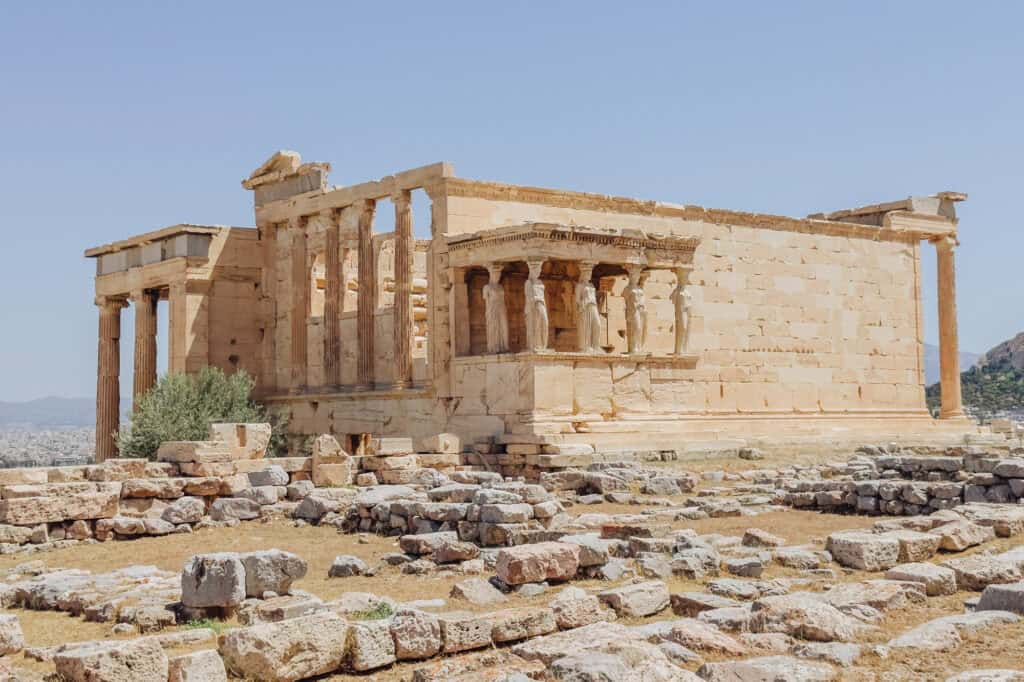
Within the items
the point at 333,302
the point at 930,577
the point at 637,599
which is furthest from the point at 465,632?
the point at 333,302

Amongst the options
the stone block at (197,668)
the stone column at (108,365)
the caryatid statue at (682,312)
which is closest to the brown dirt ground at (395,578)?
the stone block at (197,668)

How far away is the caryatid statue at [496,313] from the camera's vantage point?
22219 mm

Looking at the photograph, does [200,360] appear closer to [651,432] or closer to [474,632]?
[651,432]

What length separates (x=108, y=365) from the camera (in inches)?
1180

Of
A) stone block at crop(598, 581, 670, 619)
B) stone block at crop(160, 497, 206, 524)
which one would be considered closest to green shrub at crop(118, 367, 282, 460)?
stone block at crop(160, 497, 206, 524)

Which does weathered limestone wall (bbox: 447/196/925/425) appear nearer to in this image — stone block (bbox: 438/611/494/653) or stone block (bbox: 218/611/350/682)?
stone block (bbox: 438/611/494/653)

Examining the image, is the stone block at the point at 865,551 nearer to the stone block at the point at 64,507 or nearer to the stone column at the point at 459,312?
the stone block at the point at 64,507

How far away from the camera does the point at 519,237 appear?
21719 mm

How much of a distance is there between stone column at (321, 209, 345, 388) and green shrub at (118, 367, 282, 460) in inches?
66.4

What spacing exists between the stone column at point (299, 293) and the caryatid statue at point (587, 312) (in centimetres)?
750

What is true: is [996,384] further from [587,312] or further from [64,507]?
[64,507]

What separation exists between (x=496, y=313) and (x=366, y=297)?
15.0 ft

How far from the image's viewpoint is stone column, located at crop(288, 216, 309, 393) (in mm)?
27328

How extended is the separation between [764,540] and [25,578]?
7151 millimetres
